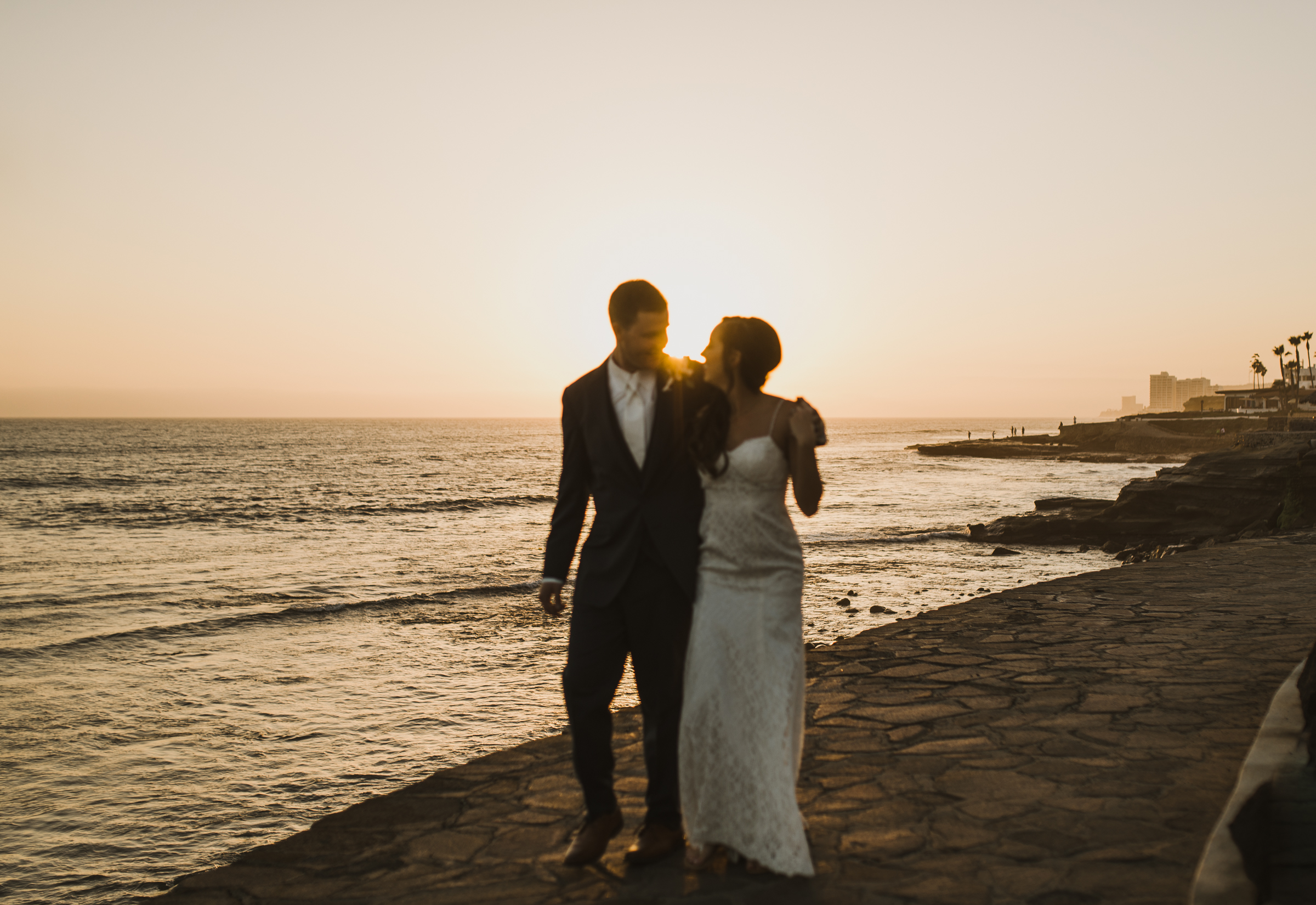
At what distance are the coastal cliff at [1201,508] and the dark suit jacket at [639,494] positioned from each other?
16582 millimetres

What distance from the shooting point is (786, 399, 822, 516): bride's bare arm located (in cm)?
296

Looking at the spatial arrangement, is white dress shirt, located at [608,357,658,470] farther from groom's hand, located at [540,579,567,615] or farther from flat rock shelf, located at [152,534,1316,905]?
flat rock shelf, located at [152,534,1316,905]

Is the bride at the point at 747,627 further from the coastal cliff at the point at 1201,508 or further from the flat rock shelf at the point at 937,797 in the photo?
the coastal cliff at the point at 1201,508

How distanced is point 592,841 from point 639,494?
1.33 metres

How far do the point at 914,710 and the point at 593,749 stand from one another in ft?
8.46

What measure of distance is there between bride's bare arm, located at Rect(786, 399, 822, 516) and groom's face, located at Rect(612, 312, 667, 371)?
53 cm

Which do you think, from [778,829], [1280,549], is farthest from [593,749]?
[1280,549]

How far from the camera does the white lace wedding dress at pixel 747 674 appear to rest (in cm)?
302

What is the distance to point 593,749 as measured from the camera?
3.23 m

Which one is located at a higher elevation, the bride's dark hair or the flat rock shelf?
the bride's dark hair

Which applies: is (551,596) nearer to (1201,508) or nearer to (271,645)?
(271,645)

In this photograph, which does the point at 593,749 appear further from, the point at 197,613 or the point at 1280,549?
the point at 197,613

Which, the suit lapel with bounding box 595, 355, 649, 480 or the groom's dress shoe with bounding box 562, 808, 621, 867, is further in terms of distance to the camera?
the groom's dress shoe with bounding box 562, 808, 621, 867

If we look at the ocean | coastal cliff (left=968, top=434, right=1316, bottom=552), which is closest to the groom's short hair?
the ocean
